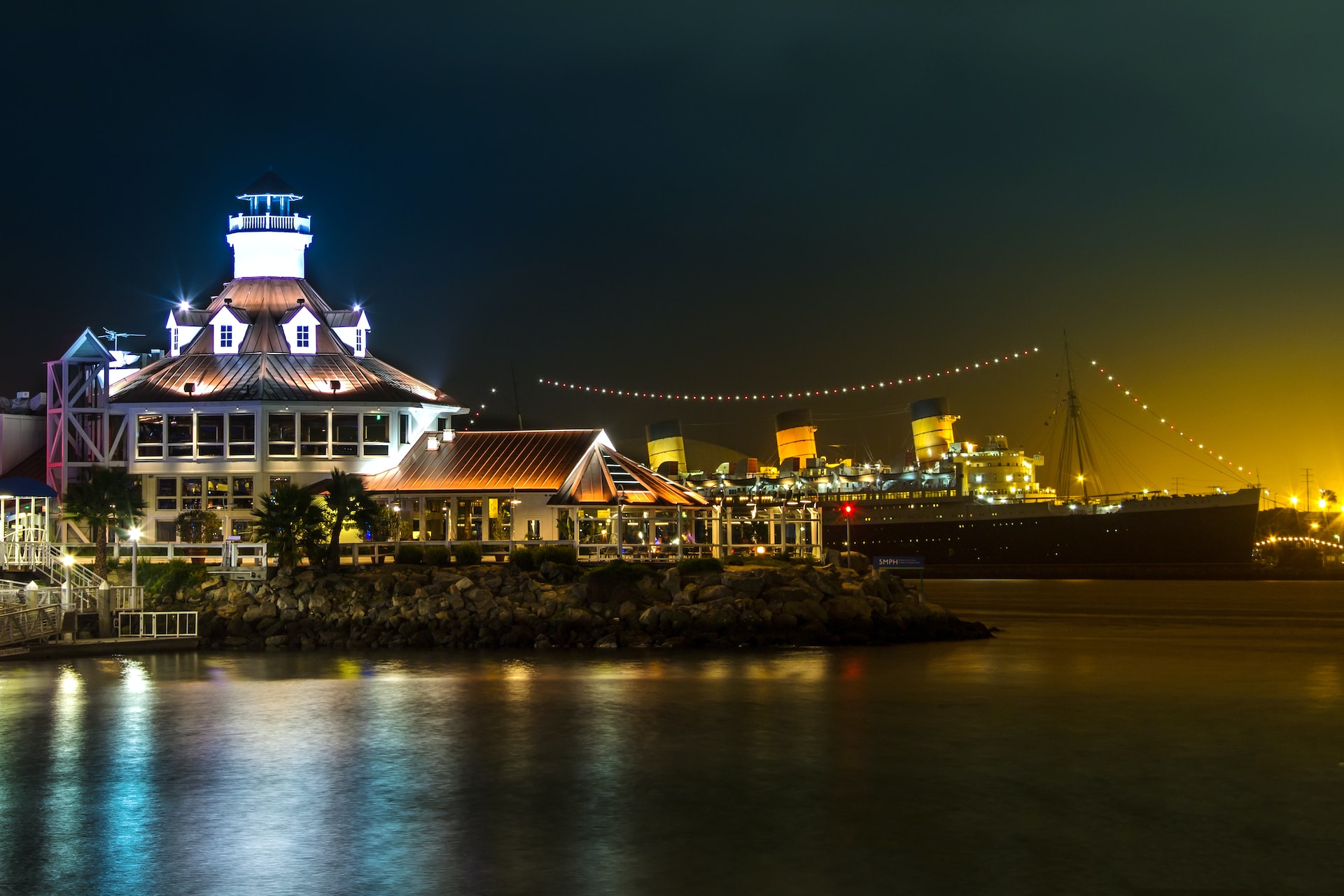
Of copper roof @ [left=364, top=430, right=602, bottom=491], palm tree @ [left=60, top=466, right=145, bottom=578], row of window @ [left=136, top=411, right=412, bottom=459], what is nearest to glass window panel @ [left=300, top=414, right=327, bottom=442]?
row of window @ [left=136, top=411, right=412, bottom=459]

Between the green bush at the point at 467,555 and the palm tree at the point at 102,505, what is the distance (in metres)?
8.98

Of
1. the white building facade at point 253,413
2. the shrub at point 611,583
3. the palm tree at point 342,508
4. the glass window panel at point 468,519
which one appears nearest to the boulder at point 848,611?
the shrub at point 611,583

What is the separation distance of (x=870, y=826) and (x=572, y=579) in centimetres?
2090

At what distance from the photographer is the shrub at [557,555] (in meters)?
37.6

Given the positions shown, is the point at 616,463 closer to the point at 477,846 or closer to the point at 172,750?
the point at 172,750

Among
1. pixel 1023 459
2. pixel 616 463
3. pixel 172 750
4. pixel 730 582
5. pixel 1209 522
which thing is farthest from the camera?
pixel 1023 459

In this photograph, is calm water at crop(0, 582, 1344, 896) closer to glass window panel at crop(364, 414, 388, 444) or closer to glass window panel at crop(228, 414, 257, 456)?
glass window panel at crop(228, 414, 257, 456)

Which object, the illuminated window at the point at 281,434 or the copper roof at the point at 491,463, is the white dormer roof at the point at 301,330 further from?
the copper roof at the point at 491,463

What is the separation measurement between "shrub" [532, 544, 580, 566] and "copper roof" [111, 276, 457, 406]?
8.83 m

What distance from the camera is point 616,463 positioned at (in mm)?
41750

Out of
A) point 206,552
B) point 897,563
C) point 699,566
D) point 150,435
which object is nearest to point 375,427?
point 206,552

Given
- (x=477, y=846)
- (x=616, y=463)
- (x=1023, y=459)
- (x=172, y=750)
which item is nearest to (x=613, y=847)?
(x=477, y=846)

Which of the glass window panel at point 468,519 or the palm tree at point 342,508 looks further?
the glass window panel at point 468,519

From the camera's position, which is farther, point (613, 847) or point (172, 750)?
point (172, 750)
